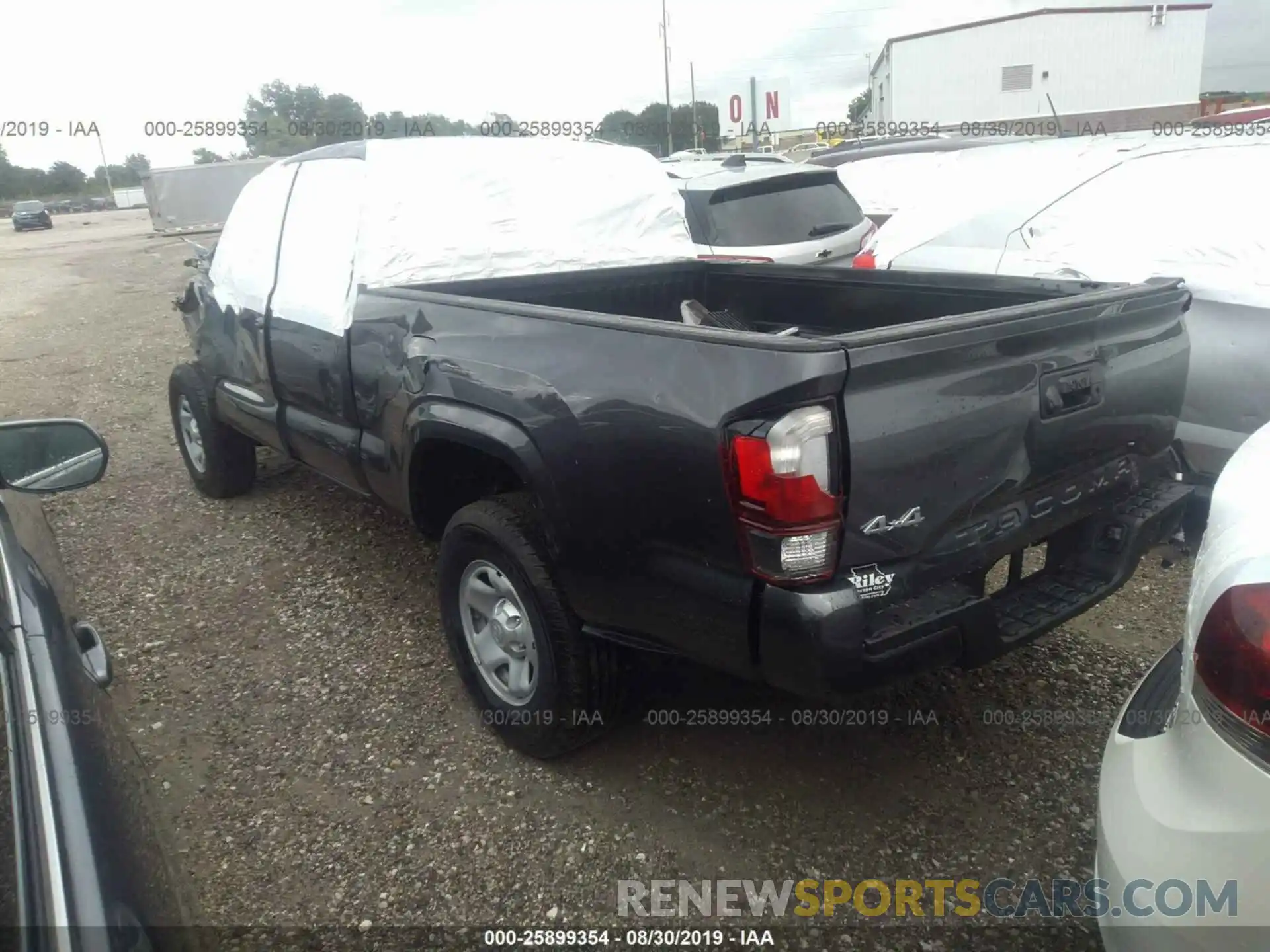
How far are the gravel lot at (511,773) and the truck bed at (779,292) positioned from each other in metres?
1.31

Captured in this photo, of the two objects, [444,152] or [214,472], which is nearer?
[444,152]

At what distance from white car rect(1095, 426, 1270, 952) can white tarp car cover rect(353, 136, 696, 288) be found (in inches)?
113

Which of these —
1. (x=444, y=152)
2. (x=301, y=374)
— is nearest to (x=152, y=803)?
(x=301, y=374)

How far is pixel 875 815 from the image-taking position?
2.68 meters

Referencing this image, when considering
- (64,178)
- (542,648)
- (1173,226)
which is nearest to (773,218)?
(1173,226)

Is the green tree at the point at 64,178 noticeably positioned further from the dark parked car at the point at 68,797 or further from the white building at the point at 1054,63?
the dark parked car at the point at 68,797

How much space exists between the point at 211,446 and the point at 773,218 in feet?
13.4

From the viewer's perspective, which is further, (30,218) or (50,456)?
(30,218)

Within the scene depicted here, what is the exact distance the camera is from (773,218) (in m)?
6.81

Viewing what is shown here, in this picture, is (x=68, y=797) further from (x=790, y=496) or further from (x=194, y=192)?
(x=194, y=192)

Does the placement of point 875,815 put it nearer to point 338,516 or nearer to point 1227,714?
point 1227,714

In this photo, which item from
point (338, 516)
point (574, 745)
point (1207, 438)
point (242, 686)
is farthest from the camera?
point (338, 516)

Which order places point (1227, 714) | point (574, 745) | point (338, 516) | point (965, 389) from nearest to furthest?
point (1227, 714)
point (965, 389)
point (574, 745)
point (338, 516)

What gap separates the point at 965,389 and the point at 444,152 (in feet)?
8.43
